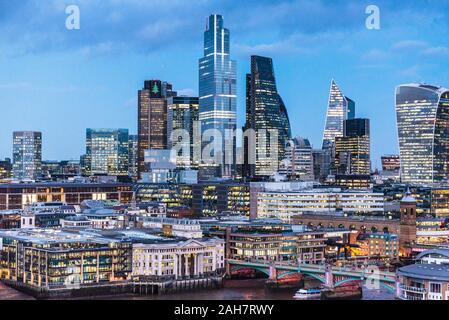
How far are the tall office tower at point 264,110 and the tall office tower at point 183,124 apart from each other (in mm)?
3199

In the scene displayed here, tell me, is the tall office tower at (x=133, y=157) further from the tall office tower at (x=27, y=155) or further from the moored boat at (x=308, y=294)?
the moored boat at (x=308, y=294)

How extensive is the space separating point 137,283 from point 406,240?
7.46 m

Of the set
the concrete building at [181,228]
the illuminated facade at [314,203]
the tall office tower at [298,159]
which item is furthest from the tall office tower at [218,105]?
the concrete building at [181,228]

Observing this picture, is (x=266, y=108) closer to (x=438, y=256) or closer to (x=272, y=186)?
(x=272, y=186)

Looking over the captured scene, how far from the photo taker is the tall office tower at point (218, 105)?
43219 millimetres

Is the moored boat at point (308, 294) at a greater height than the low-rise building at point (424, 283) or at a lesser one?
lesser

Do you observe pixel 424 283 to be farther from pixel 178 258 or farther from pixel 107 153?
pixel 107 153

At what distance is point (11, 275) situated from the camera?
1560cm

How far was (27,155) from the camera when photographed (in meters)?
39.6

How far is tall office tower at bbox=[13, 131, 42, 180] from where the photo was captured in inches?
1437

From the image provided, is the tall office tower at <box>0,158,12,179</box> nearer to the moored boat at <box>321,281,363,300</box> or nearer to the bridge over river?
the bridge over river

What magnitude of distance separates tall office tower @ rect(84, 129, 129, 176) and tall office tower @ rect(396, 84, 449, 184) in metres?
15.7

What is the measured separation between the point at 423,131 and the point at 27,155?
20121 mm

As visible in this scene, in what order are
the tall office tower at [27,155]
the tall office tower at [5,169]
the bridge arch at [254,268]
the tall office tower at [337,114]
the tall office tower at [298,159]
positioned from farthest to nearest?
the tall office tower at [337,114] < the tall office tower at [298,159] < the tall office tower at [5,169] < the tall office tower at [27,155] < the bridge arch at [254,268]
